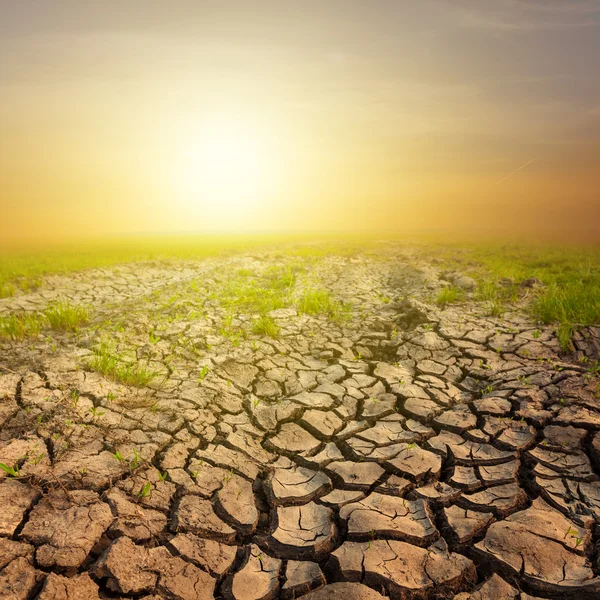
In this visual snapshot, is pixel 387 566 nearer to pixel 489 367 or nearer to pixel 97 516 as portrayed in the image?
pixel 97 516

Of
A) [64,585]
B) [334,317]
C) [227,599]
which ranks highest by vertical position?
[334,317]

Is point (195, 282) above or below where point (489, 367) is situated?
above

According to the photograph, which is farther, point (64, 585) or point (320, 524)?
point (320, 524)

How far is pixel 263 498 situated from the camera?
7.98 ft

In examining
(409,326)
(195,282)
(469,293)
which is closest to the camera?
(409,326)

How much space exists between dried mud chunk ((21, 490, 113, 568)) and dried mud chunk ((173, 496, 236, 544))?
1.25 feet

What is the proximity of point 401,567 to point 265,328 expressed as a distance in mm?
3192

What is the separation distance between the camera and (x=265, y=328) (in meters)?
4.79

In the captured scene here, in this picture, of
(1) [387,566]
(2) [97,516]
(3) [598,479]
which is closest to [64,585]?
(2) [97,516]

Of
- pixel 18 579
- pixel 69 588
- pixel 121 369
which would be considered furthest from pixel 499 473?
pixel 121 369

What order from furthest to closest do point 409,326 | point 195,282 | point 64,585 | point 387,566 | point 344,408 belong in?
point 195,282 < point 409,326 < point 344,408 < point 387,566 < point 64,585

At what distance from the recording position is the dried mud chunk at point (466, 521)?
2.09 metres

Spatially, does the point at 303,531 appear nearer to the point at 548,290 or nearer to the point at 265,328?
the point at 265,328

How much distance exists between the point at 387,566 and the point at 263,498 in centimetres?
86
